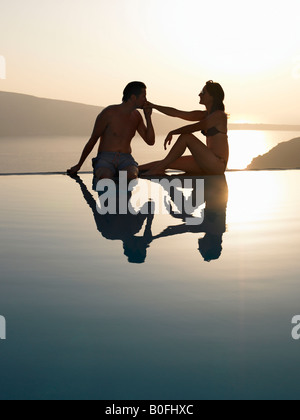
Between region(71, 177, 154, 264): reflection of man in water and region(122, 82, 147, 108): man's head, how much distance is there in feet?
8.03

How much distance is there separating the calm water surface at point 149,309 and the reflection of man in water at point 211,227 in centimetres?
2

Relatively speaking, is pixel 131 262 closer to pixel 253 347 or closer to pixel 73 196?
pixel 253 347

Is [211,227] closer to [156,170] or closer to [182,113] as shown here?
[156,170]

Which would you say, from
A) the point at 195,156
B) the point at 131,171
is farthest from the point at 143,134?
the point at 195,156

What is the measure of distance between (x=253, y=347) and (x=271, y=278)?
0.99m

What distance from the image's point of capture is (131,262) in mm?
3348

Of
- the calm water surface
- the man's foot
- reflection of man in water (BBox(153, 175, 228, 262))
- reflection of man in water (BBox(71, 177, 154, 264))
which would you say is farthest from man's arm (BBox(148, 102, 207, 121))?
the calm water surface

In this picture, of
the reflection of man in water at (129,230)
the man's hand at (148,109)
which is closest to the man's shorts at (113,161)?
the man's hand at (148,109)

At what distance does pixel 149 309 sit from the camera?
2439mm

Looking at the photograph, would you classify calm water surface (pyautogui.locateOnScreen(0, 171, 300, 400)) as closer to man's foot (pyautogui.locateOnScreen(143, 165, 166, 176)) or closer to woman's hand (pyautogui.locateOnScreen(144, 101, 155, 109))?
woman's hand (pyautogui.locateOnScreen(144, 101, 155, 109))

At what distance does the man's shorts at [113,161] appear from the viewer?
792 cm

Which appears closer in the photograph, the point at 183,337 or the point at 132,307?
the point at 183,337

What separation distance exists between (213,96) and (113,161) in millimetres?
1788
